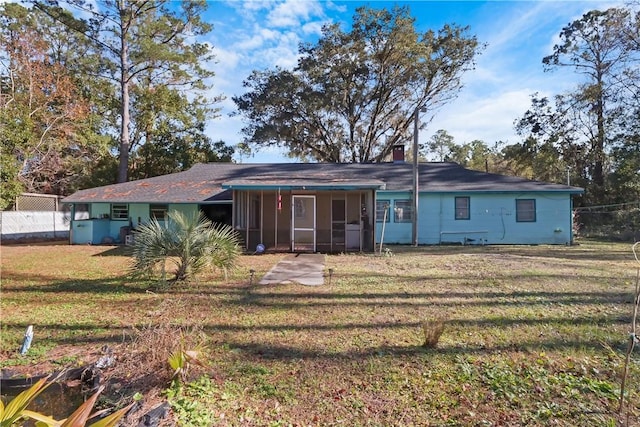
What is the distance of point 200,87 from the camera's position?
2758 cm

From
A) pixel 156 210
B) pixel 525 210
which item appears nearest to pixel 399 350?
pixel 525 210

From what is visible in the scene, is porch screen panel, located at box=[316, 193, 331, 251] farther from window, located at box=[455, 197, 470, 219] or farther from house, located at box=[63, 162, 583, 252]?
window, located at box=[455, 197, 470, 219]

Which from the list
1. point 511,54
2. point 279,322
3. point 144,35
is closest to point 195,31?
point 144,35

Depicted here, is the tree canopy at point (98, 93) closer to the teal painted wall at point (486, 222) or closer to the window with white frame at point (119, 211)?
the window with white frame at point (119, 211)

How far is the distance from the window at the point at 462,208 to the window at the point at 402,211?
220 centimetres

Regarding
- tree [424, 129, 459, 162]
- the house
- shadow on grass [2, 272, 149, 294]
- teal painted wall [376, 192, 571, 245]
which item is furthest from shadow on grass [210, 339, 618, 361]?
tree [424, 129, 459, 162]

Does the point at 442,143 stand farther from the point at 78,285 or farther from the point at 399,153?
the point at 78,285

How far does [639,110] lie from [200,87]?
103ft

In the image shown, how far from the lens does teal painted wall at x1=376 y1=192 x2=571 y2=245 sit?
631 inches

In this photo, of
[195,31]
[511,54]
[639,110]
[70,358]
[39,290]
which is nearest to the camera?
[70,358]

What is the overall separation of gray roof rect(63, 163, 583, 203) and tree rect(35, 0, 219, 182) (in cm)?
687

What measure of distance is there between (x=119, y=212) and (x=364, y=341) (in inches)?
639

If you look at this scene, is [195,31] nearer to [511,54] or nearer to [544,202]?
[511,54]

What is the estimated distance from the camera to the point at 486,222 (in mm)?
16375
